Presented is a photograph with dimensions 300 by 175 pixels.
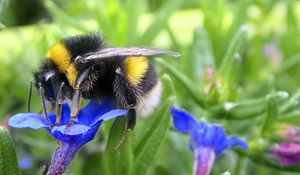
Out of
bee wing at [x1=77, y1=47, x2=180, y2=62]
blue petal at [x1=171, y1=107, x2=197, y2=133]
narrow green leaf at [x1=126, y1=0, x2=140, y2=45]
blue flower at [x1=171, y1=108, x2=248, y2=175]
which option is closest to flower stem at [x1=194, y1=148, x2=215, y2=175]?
blue flower at [x1=171, y1=108, x2=248, y2=175]

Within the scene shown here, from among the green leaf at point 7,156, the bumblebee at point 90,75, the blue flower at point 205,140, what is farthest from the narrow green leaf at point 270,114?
the green leaf at point 7,156

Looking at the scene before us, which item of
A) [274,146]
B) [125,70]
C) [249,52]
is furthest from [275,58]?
[125,70]

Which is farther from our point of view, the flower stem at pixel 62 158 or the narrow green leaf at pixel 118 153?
the narrow green leaf at pixel 118 153

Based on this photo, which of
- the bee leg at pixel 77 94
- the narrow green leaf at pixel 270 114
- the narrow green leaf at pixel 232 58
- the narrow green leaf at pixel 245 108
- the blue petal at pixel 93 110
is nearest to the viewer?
the bee leg at pixel 77 94

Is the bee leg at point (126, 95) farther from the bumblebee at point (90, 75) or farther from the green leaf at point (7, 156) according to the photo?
the green leaf at point (7, 156)

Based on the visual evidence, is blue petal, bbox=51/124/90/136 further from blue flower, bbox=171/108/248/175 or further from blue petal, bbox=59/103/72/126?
blue flower, bbox=171/108/248/175

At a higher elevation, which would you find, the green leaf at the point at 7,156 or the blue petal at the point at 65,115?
the blue petal at the point at 65,115

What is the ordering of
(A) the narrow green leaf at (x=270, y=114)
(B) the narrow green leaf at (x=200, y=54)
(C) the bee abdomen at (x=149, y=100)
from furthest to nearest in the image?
(B) the narrow green leaf at (x=200, y=54)
(A) the narrow green leaf at (x=270, y=114)
(C) the bee abdomen at (x=149, y=100)
